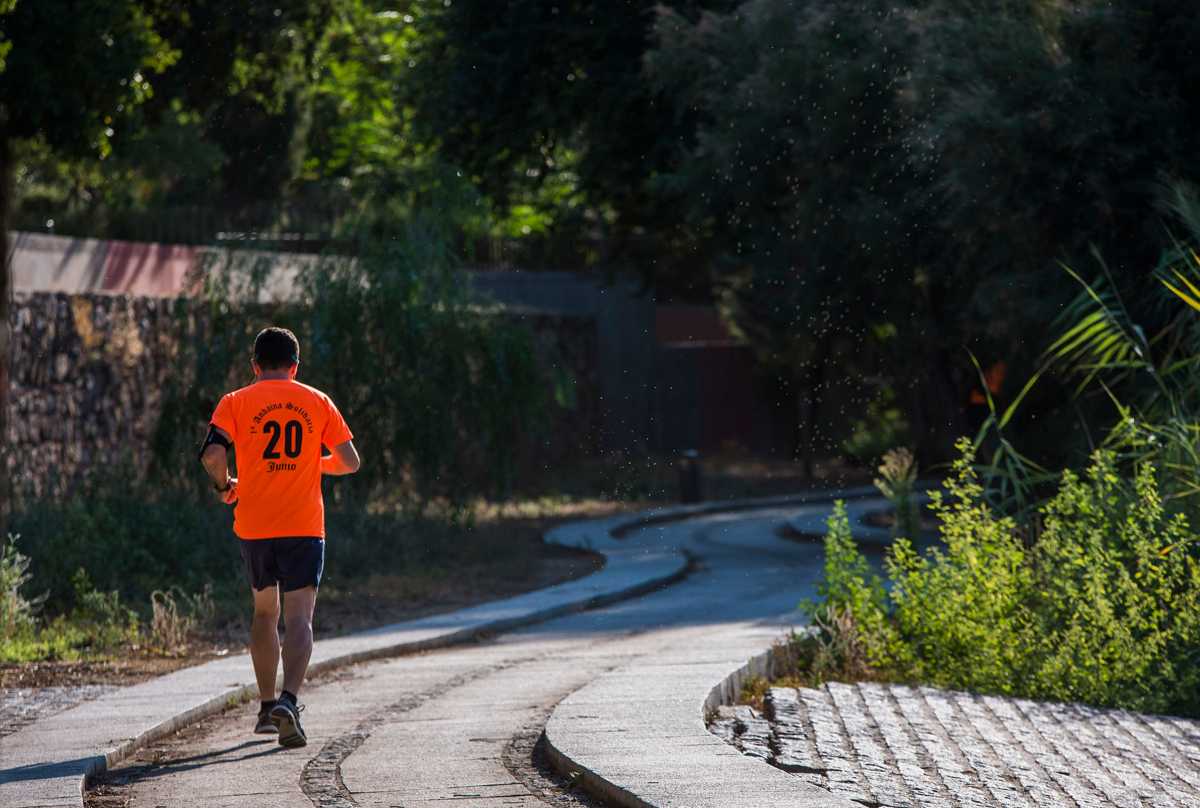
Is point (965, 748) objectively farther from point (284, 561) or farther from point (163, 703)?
point (163, 703)

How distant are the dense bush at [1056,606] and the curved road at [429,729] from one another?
1675mm

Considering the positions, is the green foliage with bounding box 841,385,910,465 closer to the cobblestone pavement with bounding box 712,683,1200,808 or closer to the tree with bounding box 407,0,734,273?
the tree with bounding box 407,0,734,273

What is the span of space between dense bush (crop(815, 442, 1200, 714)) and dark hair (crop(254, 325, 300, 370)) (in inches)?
136

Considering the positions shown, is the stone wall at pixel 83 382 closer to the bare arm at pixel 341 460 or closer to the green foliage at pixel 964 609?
the bare arm at pixel 341 460

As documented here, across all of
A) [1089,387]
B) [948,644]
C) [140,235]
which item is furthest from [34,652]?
[140,235]

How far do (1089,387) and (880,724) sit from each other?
1205 centimetres

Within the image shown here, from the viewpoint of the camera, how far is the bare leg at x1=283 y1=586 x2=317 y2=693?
7.95 metres

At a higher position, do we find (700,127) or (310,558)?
(700,127)

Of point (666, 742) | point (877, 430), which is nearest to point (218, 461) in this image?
point (666, 742)

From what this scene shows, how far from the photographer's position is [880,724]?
7918 mm

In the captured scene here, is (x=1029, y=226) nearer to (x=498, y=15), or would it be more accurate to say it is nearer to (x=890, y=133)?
(x=890, y=133)

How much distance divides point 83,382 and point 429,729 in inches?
490

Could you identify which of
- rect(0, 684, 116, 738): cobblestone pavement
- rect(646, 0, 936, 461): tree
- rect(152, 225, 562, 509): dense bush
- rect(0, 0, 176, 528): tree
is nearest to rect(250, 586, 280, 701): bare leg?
rect(0, 684, 116, 738): cobblestone pavement

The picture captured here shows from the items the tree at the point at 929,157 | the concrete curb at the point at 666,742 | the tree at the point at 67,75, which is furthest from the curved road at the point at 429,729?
the tree at the point at 67,75
